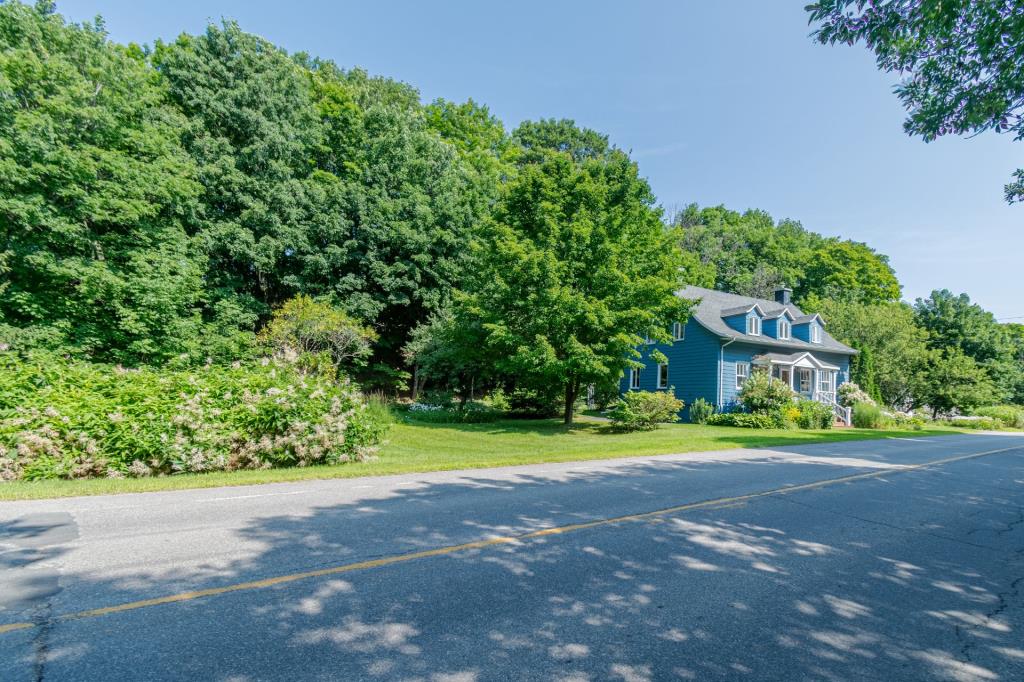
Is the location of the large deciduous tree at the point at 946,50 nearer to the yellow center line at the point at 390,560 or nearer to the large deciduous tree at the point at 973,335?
the yellow center line at the point at 390,560

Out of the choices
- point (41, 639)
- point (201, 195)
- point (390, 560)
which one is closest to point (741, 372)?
point (390, 560)

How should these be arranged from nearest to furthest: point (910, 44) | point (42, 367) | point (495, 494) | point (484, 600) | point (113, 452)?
point (484, 600) → point (910, 44) → point (495, 494) → point (113, 452) → point (42, 367)

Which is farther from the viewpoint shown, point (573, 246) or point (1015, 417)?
point (1015, 417)

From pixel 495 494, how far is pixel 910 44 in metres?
8.70

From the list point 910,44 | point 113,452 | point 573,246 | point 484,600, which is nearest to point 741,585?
point 484,600

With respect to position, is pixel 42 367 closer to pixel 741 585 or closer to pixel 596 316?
pixel 741 585

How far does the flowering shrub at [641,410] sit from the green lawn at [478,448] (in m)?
0.65

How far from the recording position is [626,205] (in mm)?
23250

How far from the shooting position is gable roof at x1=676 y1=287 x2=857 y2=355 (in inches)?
1120

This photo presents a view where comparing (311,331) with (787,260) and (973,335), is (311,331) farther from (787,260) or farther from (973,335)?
(787,260)

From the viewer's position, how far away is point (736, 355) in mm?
28531

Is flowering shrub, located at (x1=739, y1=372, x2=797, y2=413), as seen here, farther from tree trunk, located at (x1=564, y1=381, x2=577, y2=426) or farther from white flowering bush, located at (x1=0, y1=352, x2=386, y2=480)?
white flowering bush, located at (x1=0, y1=352, x2=386, y2=480)

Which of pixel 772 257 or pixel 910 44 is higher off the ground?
pixel 772 257

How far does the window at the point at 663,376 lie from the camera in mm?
30969
